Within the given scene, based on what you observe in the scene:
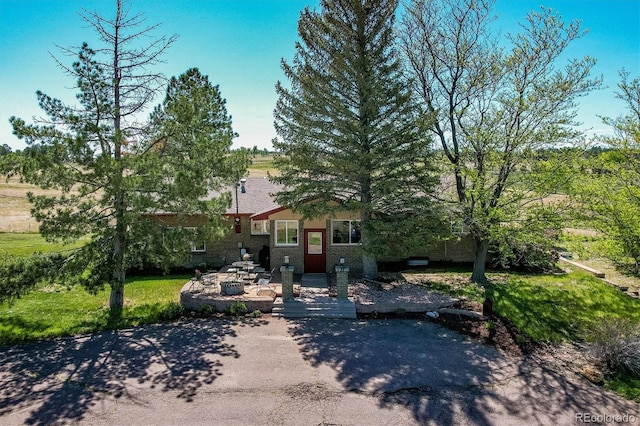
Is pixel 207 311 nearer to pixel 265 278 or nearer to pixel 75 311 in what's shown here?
pixel 265 278

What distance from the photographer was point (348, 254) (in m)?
18.0

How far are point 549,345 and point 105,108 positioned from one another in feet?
50.8

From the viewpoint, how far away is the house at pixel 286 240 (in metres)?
17.6

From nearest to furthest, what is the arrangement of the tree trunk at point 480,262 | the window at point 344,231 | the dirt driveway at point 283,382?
the dirt driveway at point 283,382 → the tree trunk at point 480,262 → the window at point 344,231

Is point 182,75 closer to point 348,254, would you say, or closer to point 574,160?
point 348,254

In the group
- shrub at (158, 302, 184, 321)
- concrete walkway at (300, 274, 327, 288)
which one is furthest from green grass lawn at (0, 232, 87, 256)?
concrete walkway at (300, 274, 327, 288)

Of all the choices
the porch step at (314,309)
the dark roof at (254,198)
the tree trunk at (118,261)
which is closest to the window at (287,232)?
the dark roof at (254,198)

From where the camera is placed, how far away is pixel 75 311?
13430 mm

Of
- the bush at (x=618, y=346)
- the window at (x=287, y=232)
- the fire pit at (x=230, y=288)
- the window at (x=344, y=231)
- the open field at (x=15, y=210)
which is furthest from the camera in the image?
the open field at (x=15, y=210)

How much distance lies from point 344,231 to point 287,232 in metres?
2.72

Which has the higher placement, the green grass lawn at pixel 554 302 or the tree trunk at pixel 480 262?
the tree trunk at pixel 480 262

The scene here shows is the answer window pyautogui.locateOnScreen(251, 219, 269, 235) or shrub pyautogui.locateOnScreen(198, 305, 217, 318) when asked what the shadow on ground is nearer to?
shrub pyautogui.locateOnScreen(198, 305, 217, 318)

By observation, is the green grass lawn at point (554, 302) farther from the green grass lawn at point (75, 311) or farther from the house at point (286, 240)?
the green grass lawn at point (75, 311)

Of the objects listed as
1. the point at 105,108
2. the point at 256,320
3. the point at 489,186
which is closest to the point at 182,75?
the point at 105,108
